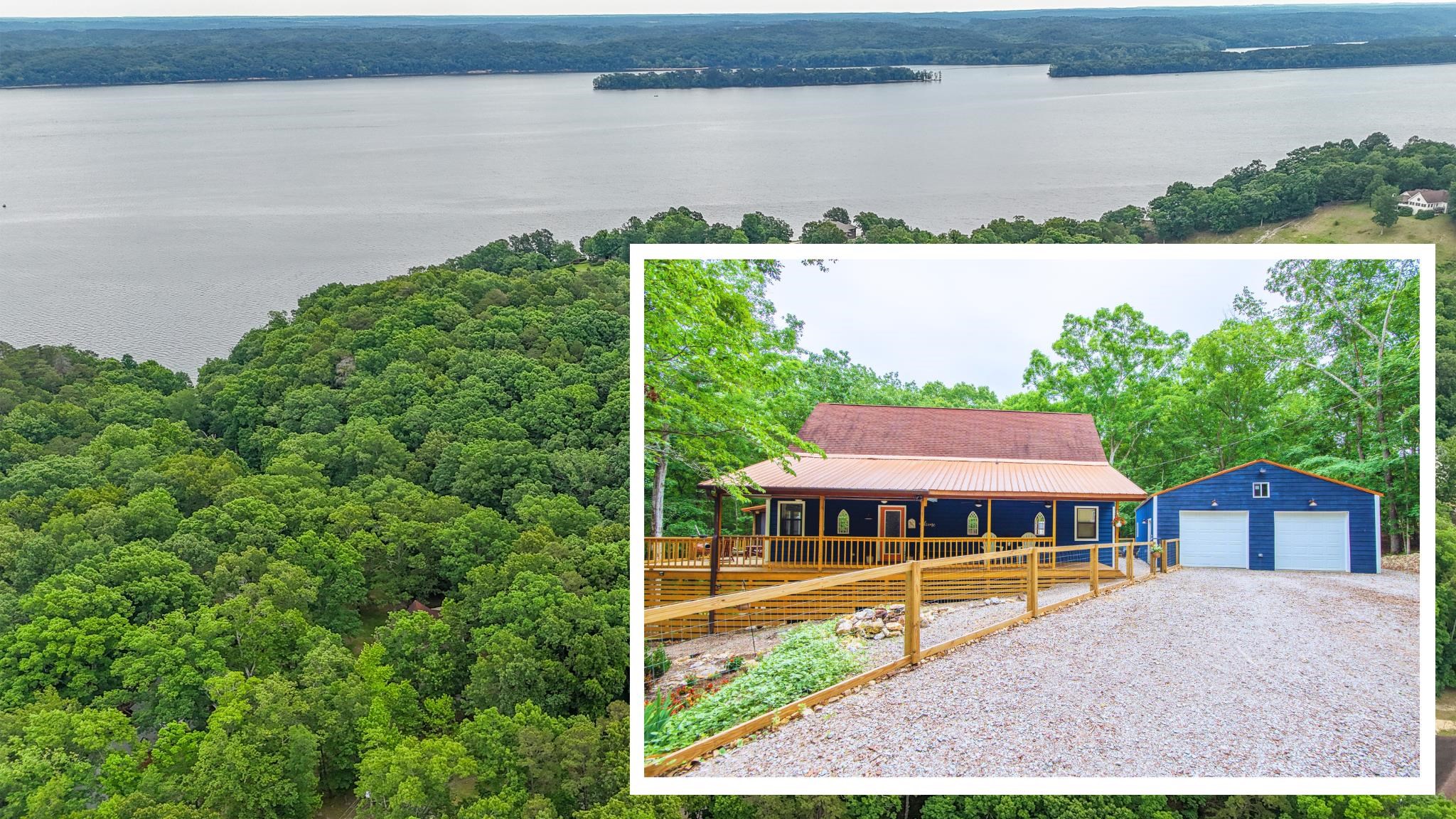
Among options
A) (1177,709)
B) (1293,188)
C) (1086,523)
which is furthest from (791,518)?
(1293,188)

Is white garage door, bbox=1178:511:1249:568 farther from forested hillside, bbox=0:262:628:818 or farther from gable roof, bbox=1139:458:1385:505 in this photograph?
forested hillside, bbox=0:262:628:818

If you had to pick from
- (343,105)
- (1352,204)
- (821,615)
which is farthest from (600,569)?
(343,105)

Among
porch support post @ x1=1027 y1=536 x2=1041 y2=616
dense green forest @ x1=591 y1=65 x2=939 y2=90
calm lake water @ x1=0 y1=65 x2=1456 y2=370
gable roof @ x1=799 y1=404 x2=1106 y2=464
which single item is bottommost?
porch support post @ x1=1027 y1=536 x2=1041 y2=616

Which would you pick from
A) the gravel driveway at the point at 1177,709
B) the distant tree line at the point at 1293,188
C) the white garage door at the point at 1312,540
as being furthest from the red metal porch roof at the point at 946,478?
the distant tree line at the point at 1293,188

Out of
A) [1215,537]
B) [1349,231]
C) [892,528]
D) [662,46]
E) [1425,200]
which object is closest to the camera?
[892,528]

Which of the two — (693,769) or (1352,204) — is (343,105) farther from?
(693,769)

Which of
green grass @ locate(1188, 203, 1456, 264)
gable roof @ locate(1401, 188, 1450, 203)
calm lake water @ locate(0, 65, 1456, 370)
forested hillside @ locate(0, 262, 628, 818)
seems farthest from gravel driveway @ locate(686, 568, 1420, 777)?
gable roof @ locate(1401, 188, 1450, 203)

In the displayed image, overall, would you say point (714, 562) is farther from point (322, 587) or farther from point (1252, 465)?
point (322, 587)
